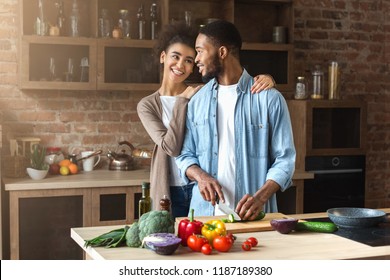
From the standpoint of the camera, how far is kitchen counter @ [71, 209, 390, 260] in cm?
213

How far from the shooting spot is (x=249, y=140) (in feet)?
9.78

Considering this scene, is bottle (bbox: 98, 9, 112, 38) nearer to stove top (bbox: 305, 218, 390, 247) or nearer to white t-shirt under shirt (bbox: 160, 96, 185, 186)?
white t-shirt under shirt (bbox: 160, 96, 185, 186)

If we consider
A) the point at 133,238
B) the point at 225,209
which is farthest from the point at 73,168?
the point at 133,238

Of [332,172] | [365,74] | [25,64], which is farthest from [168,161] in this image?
[365,74]

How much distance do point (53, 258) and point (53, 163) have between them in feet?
2.18

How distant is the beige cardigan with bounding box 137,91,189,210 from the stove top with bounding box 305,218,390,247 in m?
1.08

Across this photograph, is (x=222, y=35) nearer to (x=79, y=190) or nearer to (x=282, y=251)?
(x=282, y=251)

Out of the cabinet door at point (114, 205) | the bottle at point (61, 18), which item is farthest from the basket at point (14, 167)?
the bottle at point (61, 18)

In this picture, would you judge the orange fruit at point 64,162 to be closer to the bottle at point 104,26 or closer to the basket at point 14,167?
the basket at point 14,167

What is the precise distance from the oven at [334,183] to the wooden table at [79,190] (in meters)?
1.28

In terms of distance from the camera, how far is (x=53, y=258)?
4.20m

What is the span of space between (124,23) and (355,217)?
264 centimetres

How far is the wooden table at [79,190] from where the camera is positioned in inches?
157

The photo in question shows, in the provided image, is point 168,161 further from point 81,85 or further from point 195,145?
point 81,85
